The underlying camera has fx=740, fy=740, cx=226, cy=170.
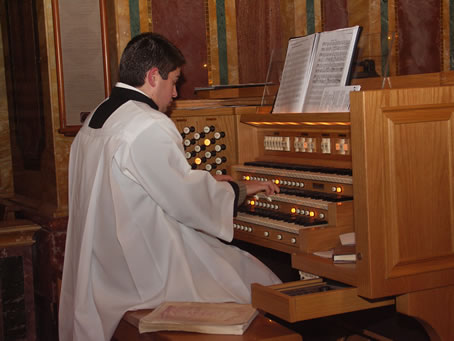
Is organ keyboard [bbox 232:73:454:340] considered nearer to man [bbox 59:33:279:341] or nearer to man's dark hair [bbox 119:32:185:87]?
man [bbox 59:33:279:341]

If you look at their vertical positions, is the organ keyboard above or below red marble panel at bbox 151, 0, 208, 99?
below

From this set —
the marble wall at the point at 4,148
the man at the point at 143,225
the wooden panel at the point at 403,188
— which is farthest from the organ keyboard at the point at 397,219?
the marble wall at the point at 4,148

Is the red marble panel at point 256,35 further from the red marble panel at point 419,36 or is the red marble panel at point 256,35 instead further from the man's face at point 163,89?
the man's face at point 163,89

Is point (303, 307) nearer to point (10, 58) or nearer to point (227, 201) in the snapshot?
point (227, 201)

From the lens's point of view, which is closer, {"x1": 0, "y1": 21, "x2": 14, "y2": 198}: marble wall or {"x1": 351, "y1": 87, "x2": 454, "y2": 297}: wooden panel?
{"x1": 351, "y1": 87, "x2": 454, "y2": 297}: wooden panel

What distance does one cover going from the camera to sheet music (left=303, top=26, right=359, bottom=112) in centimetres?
407

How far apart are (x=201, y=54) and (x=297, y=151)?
1837 mm

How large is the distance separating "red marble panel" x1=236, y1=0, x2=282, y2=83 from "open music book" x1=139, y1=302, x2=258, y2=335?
3.16m

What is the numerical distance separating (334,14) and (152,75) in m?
3.07

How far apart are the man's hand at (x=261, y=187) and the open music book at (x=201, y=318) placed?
2.55 feet

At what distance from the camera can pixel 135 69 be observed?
13.2 feet

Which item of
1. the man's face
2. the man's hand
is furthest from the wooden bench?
the man's face

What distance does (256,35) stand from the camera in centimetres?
642

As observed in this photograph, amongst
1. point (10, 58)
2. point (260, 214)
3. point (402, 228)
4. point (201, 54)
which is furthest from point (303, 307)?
point (10, 58)
